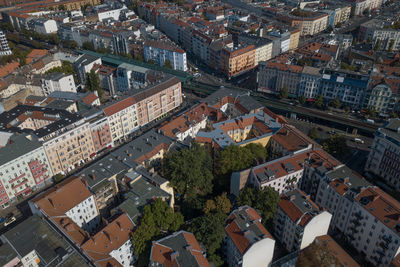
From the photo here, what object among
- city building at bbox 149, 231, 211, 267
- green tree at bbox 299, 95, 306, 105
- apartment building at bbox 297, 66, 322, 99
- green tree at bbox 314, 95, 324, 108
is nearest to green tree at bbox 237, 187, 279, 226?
city building at bbox 149, 231, 211, 267

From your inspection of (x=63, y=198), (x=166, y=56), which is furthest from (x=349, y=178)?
(x=166, y=56)

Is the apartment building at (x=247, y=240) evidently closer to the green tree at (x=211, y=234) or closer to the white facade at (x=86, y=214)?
the green tree at (x=211, y=234)

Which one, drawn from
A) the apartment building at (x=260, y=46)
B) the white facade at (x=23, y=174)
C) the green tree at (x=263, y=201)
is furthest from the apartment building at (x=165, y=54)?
the green tree at (x=263, y=201)

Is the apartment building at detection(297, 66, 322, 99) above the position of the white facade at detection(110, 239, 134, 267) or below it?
above

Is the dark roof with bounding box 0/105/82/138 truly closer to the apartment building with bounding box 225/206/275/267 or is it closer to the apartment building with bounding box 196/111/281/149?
the apartment building with bounding box 196/111/281/149

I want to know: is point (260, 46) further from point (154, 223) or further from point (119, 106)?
point (154, 223)

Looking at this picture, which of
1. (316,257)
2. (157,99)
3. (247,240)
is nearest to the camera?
(247,240)
